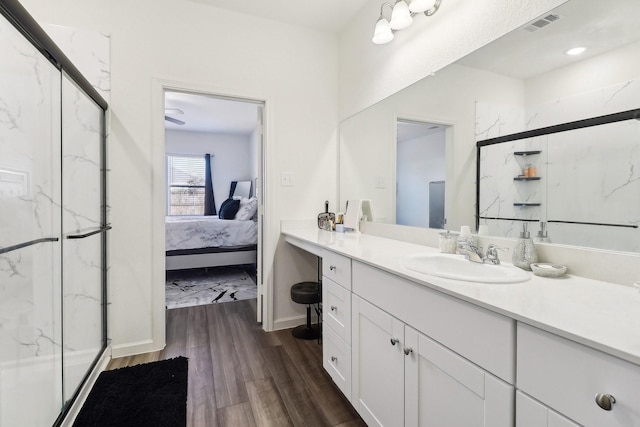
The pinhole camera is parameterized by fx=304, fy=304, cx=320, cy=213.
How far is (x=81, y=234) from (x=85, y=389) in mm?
850

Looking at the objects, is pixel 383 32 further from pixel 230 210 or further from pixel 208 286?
pixel 230 210

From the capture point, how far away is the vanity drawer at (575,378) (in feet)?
1.79

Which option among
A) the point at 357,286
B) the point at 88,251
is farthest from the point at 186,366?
the point at 357,286

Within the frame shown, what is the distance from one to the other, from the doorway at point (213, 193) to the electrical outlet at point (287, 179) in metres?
0.17

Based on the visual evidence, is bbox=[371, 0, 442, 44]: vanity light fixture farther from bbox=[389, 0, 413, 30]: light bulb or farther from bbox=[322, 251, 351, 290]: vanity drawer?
bbox=[322, 251, 351, 290]: vanity drawer

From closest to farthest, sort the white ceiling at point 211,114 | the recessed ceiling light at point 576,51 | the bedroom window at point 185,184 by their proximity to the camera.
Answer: the recessed ceiling light at point 576,51 → the white ceiling at point 211,114 → the bedroom window at point 185,184

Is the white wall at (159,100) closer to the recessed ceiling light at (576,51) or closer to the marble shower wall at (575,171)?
the marble shower wall at (575,171)

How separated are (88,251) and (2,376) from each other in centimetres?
93

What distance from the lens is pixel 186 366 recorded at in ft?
6.47

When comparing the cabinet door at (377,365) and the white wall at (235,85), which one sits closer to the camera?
the cabinet door at (377,365)

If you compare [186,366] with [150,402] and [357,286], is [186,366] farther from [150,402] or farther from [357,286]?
[357,286]

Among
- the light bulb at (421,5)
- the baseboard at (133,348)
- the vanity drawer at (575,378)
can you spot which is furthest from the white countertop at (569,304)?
the baseboard at (133,348)

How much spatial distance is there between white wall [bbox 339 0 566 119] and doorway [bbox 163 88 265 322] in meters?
0.86

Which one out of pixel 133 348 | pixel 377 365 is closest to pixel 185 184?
pixel 133 348
